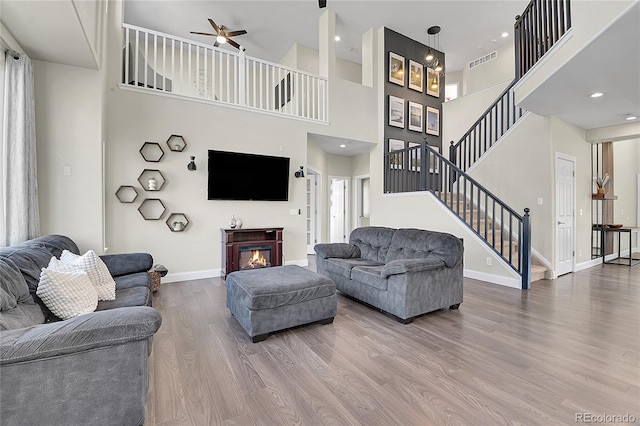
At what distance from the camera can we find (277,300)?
104 inches

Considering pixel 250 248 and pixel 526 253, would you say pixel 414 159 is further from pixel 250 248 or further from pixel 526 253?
pixel 250 248

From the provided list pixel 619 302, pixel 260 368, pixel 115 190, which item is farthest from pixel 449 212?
pixel 115 190

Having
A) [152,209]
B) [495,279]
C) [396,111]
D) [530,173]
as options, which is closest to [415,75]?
[396,111]

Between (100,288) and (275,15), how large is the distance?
609 centimetres

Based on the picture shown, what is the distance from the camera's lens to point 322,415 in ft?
5.49

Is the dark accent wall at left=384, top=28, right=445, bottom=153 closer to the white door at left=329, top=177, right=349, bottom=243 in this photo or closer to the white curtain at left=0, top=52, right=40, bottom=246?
the white door at left=329, top=177, right=349, bottom=243

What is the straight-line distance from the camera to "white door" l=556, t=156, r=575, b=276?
5.11 metres

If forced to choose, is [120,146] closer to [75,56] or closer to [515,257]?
[75,56]

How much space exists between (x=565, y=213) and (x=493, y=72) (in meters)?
4.49

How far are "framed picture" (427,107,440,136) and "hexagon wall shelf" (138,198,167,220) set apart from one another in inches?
252

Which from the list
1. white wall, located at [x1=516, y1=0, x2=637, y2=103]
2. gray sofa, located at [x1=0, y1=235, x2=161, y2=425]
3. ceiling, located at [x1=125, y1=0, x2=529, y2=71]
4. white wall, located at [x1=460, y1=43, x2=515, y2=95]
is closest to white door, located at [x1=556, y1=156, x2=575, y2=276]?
white wall, located at [x1=516, y1=0, x2=637, y2=103]

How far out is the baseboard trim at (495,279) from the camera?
4371 mm

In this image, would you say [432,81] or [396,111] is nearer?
[396,111]

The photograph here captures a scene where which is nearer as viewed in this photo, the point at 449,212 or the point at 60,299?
the point at 60,299
